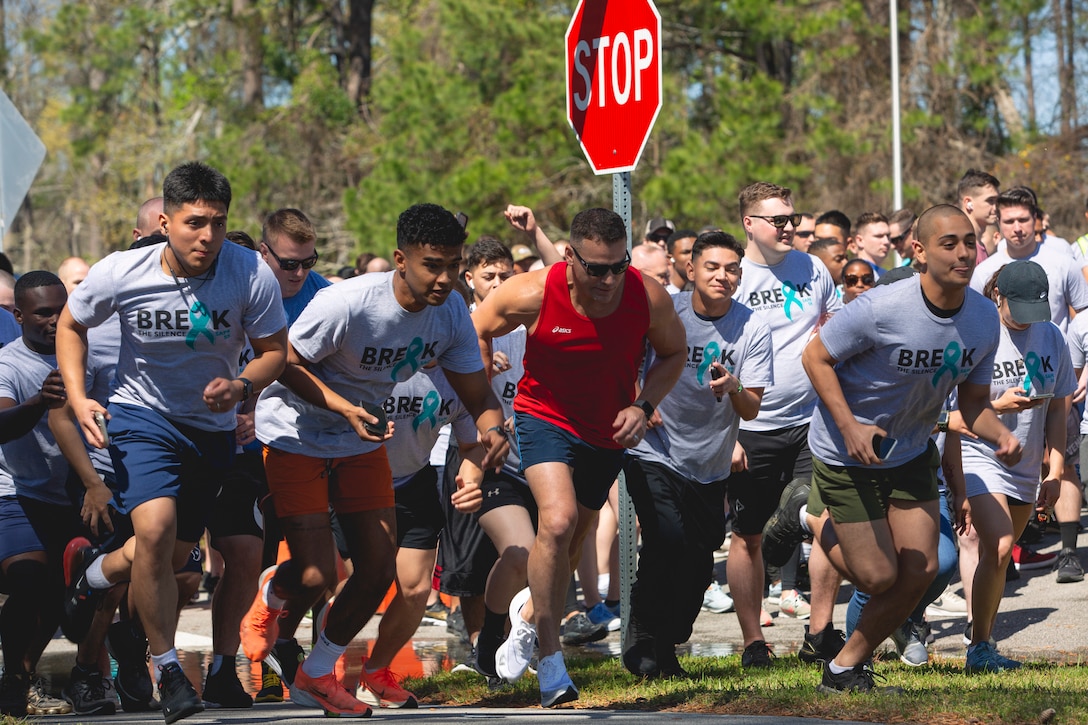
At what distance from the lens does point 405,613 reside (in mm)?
7570

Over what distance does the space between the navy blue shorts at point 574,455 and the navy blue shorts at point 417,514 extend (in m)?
0.91

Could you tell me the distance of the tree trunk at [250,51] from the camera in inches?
1128

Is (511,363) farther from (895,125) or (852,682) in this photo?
(895,125)

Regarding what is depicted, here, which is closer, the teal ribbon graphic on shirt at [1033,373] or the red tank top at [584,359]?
the red tank top at [584,359]

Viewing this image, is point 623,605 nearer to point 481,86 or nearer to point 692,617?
point 692,617

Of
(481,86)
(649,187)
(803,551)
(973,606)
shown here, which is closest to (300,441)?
(973,606)

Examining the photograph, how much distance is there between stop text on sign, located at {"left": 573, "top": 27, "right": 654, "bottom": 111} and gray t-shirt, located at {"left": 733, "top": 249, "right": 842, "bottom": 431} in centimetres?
185

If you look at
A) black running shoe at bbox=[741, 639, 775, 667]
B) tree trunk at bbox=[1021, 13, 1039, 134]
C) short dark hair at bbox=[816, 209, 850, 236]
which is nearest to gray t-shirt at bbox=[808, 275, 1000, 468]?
black running shoe at bbox=[741, 639, 775, 667]

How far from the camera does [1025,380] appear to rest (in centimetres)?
808

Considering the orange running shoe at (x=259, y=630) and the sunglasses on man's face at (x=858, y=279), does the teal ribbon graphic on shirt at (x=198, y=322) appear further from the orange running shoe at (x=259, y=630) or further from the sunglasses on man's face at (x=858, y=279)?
the sunglasses on man's face at (x=858, y=279)

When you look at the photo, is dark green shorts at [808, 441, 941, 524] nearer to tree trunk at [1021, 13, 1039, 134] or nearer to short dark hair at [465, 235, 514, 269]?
short dark hair at [465, 235, 514, 269]

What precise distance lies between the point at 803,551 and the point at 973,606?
3.27 metres

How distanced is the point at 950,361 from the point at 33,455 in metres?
4.59

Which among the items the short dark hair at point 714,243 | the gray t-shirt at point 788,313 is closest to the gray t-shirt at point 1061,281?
the gray t-shirt at point 788,313
